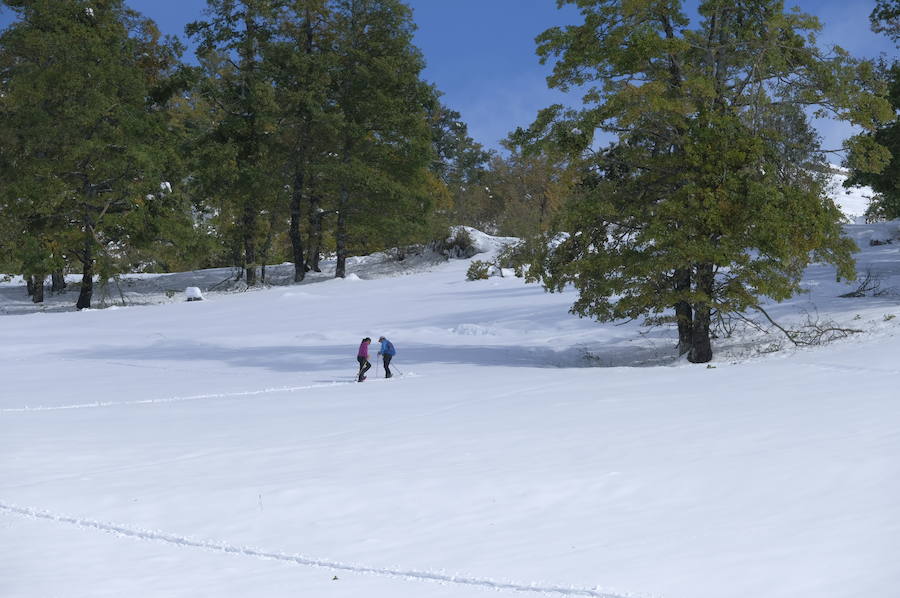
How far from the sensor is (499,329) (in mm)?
27906

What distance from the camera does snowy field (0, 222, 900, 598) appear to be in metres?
6.57

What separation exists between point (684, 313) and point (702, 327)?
623 mm

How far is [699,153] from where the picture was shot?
18750 mm

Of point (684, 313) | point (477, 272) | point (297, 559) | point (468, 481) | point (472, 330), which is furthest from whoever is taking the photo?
point (477, 272)

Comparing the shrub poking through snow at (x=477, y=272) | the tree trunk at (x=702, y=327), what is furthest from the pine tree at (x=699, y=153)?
the shrub poking through snow at (x=477, y=272)

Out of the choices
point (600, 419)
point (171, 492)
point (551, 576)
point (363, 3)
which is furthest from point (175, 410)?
point (363, 3)

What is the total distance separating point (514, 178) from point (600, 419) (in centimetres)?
6153

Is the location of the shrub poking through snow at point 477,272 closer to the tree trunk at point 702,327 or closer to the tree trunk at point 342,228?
the tree trunk at point 342,228

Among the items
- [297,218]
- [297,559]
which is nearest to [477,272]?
[297,218]

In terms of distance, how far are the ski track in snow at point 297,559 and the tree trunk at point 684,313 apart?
45.2 ft

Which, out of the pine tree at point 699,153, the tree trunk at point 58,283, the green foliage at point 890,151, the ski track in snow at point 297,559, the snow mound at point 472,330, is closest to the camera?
the ski track in snow at point 297,559

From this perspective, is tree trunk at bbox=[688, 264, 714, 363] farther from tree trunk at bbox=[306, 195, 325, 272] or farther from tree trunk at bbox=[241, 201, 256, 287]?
tree trunk at bbox=[241, 201, 256, 287]

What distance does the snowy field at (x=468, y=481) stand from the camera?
21.6 ft

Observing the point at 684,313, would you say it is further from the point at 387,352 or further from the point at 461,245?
the point at 461,245
